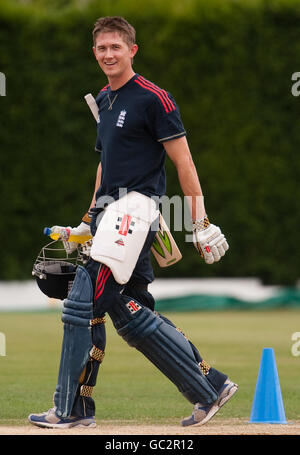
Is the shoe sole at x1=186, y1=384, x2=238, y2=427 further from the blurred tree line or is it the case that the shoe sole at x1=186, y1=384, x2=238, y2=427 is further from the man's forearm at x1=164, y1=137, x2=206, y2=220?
the blurred tree line

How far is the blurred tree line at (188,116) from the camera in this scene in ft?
49.2

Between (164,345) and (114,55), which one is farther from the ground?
(114,55)

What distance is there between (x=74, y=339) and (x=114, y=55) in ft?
5.13

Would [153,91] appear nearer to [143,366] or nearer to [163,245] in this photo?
[163,245]

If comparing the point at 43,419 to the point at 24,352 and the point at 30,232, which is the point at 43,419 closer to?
the point at 24,352

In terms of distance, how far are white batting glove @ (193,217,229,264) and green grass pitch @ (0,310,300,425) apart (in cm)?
118

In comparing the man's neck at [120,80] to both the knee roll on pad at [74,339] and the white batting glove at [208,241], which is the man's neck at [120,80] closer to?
the white batting glove at [208,241]

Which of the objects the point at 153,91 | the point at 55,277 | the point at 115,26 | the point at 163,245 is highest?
the point at 115,26

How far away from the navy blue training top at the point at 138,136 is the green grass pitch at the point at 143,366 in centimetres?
150

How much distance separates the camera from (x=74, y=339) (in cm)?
530

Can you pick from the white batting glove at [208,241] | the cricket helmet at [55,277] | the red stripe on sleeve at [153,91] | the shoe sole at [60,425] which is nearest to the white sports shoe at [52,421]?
the shoe sole at [60,425]

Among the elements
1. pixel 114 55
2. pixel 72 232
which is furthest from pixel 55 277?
pixel 114 55
